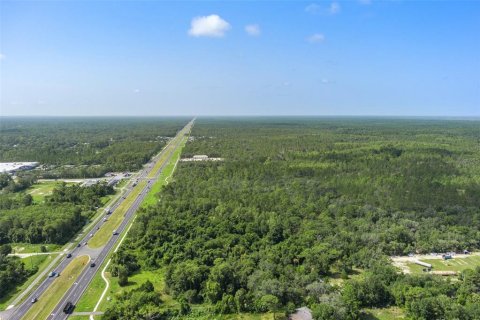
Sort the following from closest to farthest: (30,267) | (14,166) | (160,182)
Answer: (30,267) → (160,182) → (14,166)

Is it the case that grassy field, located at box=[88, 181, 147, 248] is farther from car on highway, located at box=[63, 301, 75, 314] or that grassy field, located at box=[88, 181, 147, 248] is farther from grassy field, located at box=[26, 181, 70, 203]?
grassy field, located at box=[26, 181, 70, 203]

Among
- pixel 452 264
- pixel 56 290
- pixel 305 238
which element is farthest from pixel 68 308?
pixel 452 264

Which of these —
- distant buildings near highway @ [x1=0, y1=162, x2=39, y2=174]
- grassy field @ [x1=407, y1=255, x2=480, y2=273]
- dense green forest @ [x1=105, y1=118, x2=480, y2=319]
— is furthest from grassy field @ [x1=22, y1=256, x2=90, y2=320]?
distant buildings near highway @ [x1=0, y1=162, x2=39, y2=174]

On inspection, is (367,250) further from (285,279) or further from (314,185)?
(314,185)

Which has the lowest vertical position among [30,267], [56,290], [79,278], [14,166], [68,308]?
[56,290]

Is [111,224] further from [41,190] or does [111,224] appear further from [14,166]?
[14,166]

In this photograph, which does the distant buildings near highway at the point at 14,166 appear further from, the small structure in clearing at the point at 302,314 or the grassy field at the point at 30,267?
the small structure in clearing at the point at 302,314

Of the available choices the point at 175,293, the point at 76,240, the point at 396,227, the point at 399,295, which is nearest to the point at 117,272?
the point at 175,293
